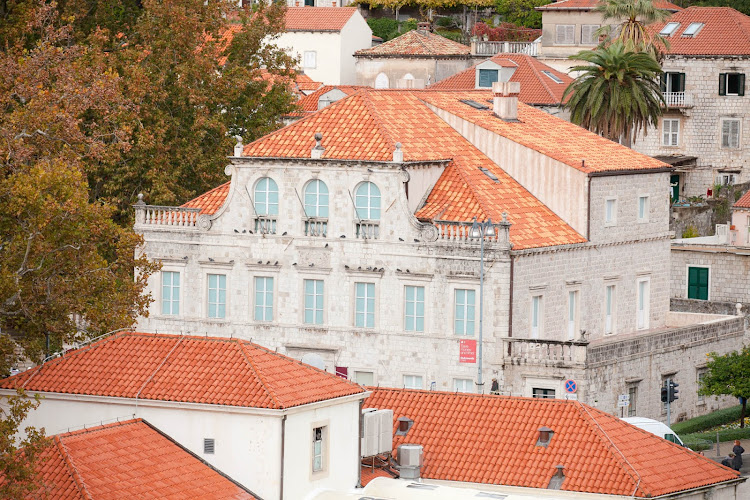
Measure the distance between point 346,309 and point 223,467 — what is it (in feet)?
71.4

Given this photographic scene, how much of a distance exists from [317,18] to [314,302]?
2618 inches

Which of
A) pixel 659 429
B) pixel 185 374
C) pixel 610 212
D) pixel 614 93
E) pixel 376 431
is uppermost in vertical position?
pixel 614 93

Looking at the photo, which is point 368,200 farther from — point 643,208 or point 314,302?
point 643,208

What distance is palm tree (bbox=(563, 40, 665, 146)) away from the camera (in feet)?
296

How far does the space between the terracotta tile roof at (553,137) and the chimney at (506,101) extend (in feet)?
1.10

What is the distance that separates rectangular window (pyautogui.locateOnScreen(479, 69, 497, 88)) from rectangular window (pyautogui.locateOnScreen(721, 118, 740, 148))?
42.0 feet

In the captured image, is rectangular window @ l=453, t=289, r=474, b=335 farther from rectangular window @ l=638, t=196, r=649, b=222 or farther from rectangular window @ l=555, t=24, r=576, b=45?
rectangular window @ l=555, t=24, r=576, b=45

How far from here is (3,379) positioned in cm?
4953

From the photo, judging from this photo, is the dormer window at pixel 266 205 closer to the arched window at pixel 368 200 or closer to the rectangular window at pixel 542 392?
the arched window at pixel 368 200

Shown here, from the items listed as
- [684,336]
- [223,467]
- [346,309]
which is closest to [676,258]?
[684,336]

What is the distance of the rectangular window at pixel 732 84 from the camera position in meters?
107

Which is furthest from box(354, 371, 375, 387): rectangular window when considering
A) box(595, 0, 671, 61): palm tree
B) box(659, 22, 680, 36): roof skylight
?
box(659, 22, 680, 36): roof skylight

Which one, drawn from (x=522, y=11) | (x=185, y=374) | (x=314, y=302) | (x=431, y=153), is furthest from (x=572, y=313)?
(x=522, y=11)

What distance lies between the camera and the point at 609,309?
73.2 m
